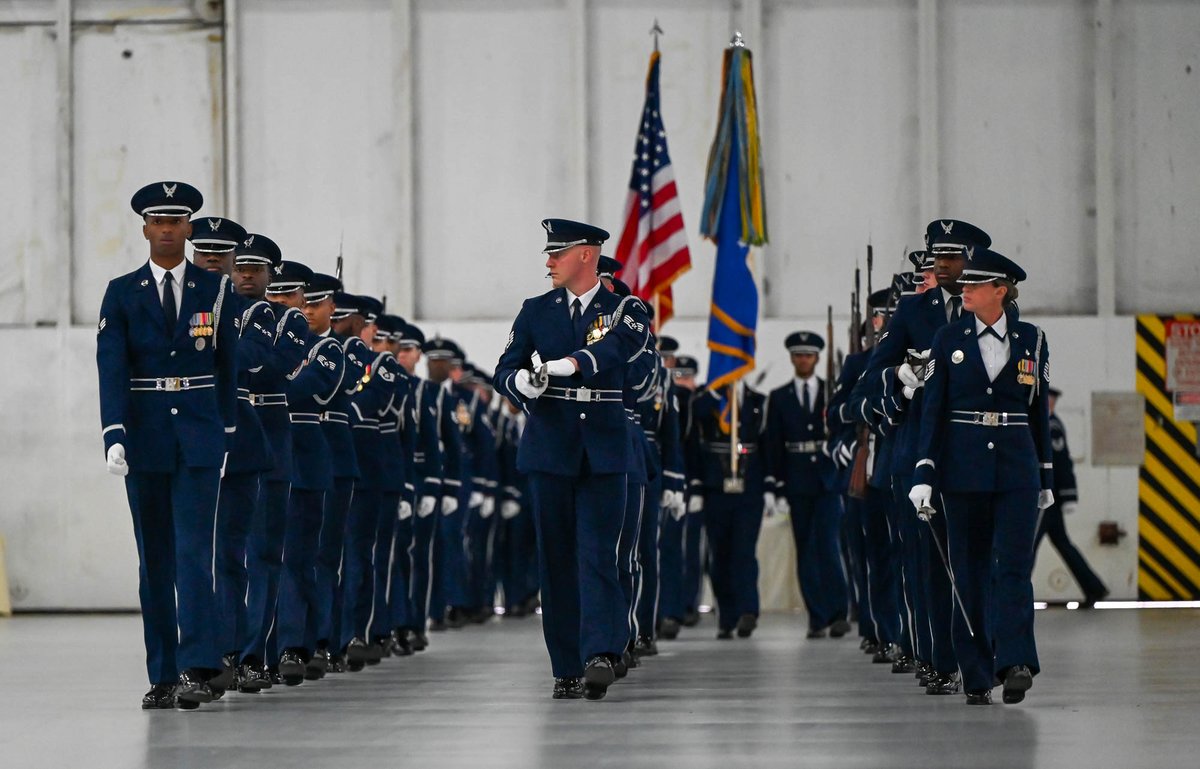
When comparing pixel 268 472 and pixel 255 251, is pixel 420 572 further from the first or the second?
pixel 255 251

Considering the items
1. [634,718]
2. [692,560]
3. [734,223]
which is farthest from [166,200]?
[692,560]

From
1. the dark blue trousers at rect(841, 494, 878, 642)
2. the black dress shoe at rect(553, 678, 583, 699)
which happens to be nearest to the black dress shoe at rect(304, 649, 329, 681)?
the black dress shoe at rect(553, 678, 583, 699)

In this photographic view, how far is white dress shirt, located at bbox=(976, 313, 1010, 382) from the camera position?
23.9 feet

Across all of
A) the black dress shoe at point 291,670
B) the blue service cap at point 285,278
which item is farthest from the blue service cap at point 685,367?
the black dress shoe at point 291,670

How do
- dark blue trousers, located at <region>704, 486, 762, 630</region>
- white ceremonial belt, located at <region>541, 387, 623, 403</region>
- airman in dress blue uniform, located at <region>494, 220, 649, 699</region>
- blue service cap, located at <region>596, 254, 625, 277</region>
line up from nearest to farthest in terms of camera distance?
airman in dress blue uniform, located at <region>494, 220, 649, 699</region>
white ceremonial belt, located at <region>541, 387, 623, 403</region>
blue service cap, located at <region>596, 254, 625, 277</region>
dark blue trousers, located at <region>704, 486, 762, 630</region>

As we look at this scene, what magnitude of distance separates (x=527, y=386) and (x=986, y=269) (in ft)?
6.00

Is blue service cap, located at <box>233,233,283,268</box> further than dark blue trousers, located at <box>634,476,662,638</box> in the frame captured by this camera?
No

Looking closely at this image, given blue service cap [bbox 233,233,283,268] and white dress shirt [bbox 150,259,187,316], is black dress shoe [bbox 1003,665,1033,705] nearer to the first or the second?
white dress shirt [bbox 150,259,187,316]

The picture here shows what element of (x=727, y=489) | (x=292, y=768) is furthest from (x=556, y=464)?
(x=727, y=489)

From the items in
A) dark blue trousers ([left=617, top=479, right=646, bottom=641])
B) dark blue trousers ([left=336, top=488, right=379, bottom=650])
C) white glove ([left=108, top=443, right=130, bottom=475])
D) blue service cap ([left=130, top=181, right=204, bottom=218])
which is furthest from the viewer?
dark blue trousers ([left=336, top=488, right=379, bottom=650])

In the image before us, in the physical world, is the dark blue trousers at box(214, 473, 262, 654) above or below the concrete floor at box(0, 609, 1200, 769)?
above

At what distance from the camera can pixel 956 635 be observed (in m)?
7.41

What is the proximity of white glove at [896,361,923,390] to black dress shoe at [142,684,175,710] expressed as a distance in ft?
10.5

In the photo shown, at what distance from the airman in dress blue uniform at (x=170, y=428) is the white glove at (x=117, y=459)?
17 cm
